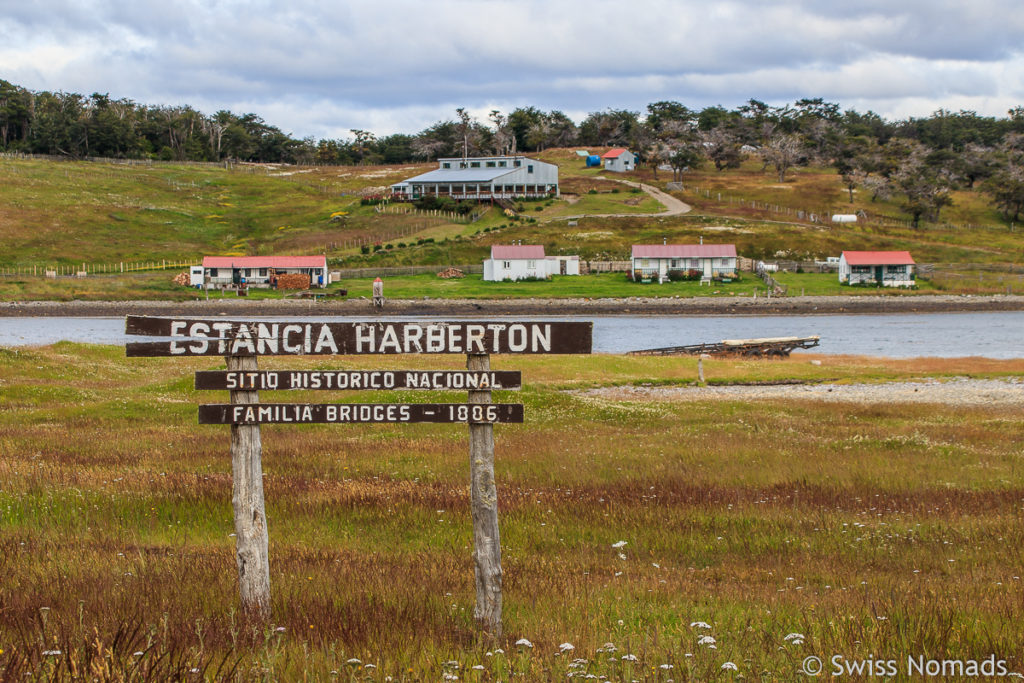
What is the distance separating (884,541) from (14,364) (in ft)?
108

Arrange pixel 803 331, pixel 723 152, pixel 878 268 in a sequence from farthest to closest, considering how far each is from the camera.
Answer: pixel 723 152
pixel 878 268
pixel 803 331

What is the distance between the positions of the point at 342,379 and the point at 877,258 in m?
107

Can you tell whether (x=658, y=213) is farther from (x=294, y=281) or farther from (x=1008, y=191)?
(x=294, y=281)

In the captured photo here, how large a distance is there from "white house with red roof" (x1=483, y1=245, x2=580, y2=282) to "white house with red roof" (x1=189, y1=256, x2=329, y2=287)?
18.7m

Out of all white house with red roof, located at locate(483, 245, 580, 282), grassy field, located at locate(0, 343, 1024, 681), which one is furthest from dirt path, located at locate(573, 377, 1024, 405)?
white house with red roof, located at locate(483, 245, 580, 282)

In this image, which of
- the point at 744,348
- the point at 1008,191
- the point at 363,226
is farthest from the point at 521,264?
the point at 1008,191

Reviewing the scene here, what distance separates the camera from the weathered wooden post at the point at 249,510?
7785mm

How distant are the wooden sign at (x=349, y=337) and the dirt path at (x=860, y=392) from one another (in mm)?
25502

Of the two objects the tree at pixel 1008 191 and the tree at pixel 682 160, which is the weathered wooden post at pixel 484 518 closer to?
the tree at pixel 1008 191

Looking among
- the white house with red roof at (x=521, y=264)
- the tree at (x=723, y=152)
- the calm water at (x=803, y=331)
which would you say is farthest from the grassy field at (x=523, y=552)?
the tree at (x=723, y=152)

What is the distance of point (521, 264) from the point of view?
106562 millimetres

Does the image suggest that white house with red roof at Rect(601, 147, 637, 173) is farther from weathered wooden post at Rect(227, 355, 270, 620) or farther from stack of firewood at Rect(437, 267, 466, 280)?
weathered wooden post at Rect(227, 355, 270, 620)

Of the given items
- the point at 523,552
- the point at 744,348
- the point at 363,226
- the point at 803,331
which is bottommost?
the point at 803,331

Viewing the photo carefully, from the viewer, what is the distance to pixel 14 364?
34.8 metres
